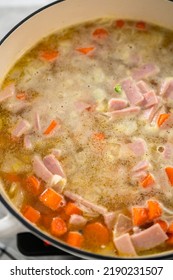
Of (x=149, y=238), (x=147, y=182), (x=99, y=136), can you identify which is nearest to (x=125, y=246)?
(x=149, y=238)

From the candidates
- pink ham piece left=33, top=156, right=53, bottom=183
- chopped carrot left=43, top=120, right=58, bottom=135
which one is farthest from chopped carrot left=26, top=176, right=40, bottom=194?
chopped carrot left=43, top=120, right=58, bottom=135

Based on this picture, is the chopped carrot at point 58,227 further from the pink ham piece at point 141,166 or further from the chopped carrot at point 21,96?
the chopped carrot at point 21,96

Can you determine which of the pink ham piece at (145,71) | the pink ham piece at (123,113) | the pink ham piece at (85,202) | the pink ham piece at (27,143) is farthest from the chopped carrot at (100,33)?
the pink ham piece at (85,202)

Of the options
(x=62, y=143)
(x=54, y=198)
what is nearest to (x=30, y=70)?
(x=62, y=143)
